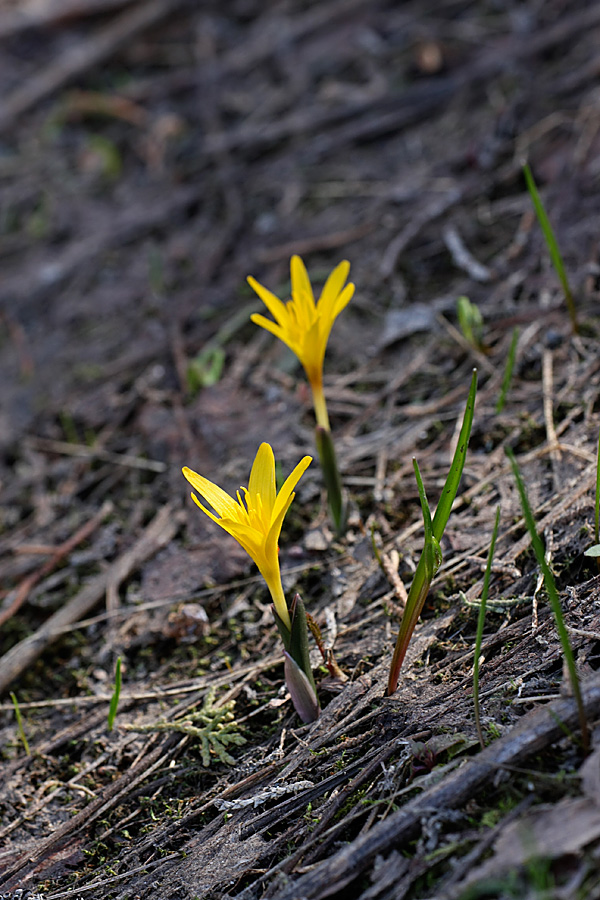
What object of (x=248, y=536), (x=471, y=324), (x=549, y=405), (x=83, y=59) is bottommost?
(x=549, y=405)

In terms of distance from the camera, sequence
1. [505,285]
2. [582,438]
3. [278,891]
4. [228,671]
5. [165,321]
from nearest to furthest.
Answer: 1. [278,891]
2. [228,671]
3. [582,438]
4. [505,285]
5. [165,321]

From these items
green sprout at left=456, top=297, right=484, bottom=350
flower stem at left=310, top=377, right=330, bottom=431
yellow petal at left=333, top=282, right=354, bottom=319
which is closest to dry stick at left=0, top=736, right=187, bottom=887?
flower stem at left=310, top=377, right=330, bottom=431

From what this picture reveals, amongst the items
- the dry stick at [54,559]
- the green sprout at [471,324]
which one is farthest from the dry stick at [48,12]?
the dry stick at [54,559]

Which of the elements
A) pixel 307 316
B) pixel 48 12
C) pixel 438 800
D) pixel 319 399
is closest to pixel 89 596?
pixel 319 399

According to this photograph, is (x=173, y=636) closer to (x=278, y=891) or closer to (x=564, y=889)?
(x=278, y=891)

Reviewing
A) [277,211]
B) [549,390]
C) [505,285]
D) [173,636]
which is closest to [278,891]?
[173,636]

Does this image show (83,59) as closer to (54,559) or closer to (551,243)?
(54,559)

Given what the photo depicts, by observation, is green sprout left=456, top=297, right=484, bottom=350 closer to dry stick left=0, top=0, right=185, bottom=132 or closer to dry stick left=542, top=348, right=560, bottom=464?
dry stick left=542, top=348, right=560, bottom=464
